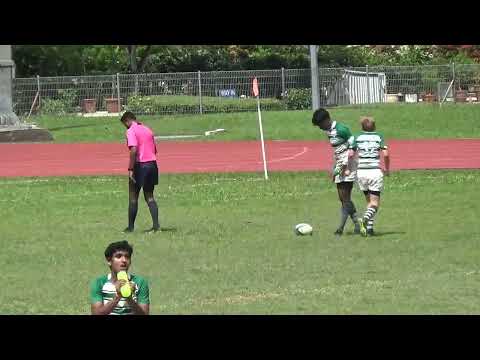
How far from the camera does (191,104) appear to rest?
48906 millimetres

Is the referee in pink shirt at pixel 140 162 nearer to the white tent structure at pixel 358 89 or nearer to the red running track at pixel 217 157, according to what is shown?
the red running track at pixel 217 157

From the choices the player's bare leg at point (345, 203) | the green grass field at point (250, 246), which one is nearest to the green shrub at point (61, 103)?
the green grass field at point (250, 246)

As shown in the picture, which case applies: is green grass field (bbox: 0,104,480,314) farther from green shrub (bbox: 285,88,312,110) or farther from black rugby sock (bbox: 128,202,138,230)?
green shrub (bbox: 285,88,312,110)

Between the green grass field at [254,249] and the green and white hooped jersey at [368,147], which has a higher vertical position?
the green and white hooped jersey at [368,147]

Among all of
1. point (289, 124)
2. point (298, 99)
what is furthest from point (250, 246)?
Result: point (298, 99)

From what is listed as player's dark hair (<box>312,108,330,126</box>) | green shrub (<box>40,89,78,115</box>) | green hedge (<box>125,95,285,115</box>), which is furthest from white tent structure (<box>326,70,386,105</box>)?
player's dark hair (<box>312,108,330,126</box>)

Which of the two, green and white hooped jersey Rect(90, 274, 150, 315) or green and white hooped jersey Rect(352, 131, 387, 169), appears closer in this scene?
green and white hooped jersey Rect(90, 274, 150, 315)

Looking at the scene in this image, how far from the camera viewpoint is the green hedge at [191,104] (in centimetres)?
4869

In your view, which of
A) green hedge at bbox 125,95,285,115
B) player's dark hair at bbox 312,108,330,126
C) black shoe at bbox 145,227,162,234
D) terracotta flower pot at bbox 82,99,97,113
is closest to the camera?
player's dark hair at bbox 312,108,330,126

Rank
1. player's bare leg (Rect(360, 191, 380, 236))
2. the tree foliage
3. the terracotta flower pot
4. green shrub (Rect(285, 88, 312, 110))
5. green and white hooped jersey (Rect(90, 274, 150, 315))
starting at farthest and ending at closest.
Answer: the tree foliage, the terracotta flower pot, green shrub (Rect(285, 88, 312, 110)), player's bare leg (Rect(360, 191, 380, 236)), green and white hooped jersey (Rect(90, 274, 150, 315))

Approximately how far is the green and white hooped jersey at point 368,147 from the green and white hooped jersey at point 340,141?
110 mm

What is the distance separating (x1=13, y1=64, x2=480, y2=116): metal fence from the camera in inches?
1901
